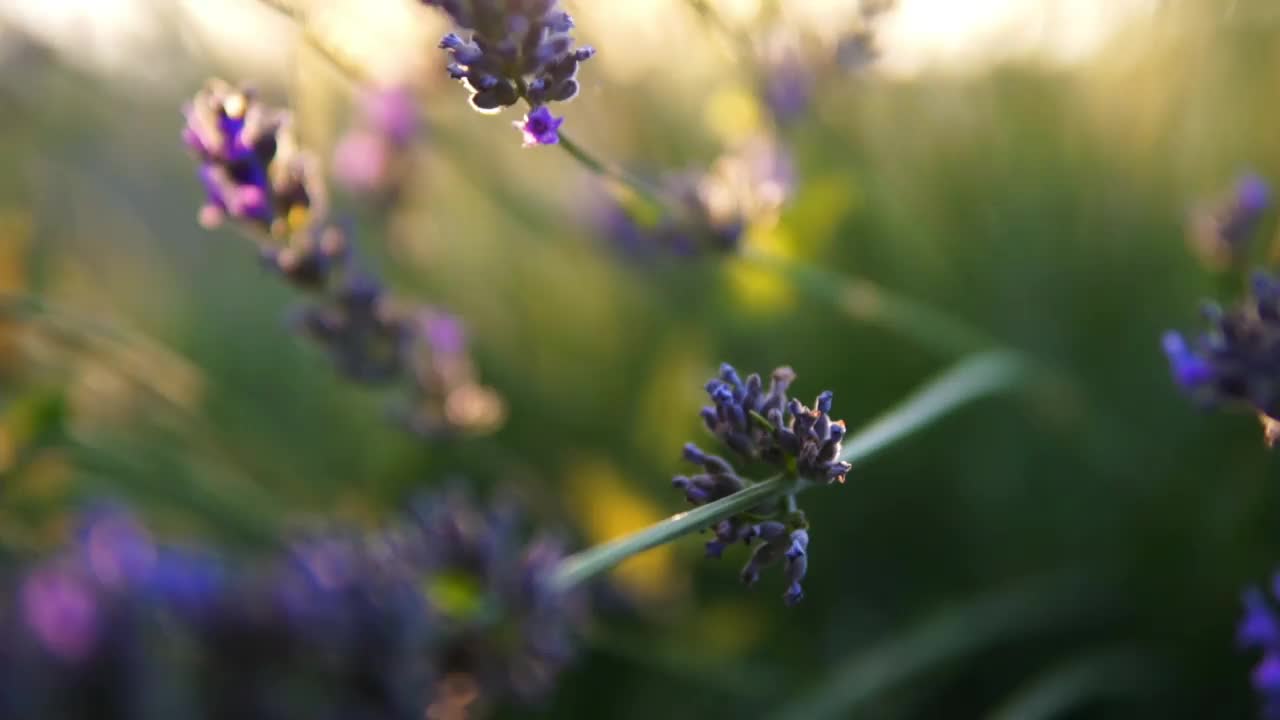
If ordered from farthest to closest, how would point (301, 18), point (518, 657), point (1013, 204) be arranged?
point (1013, 204) < point (518, 657) < point (301, 18)

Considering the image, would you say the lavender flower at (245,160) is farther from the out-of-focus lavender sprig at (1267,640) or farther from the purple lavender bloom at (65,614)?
the out-of-focus lavender sprig at (1267,640)

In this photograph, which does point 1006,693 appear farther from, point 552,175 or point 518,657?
point 552,175

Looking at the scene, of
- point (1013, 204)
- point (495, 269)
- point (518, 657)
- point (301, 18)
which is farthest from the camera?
point (495, 269)

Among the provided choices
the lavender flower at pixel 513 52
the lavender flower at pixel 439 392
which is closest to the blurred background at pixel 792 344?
the lavender flower at pixel 439 392

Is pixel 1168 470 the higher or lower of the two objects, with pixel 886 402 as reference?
lower

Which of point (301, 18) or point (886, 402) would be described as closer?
point (301, 18)

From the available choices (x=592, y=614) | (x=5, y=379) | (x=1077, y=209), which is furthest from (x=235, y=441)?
(x=1077, y=209)
